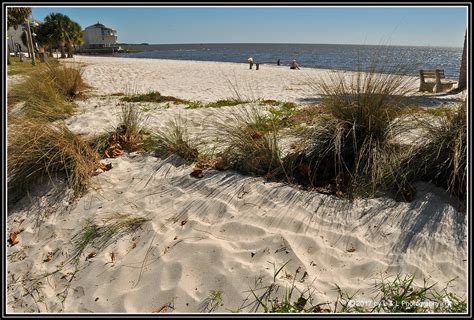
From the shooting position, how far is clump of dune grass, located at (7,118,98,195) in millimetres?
3590

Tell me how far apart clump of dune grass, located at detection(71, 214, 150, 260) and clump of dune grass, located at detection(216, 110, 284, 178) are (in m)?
1.15

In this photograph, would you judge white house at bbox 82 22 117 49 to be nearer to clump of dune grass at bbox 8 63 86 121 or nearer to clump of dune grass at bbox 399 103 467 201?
clump of dune grass at bbox 8 63 86 121

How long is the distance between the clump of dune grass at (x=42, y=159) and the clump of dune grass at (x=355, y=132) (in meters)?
2.32

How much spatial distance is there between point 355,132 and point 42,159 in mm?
3404

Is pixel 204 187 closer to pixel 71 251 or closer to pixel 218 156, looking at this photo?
pixel 218 156

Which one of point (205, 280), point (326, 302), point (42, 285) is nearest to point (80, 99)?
point (42, 285)

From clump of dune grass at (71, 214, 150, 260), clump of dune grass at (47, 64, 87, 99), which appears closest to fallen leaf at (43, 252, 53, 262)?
clump of dune grass at (71, 214, 150, 260)

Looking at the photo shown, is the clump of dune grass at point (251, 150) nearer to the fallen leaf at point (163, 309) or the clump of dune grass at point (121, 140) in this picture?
the clump of dune grass at point (121, 140)

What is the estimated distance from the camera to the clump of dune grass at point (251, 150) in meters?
3.55

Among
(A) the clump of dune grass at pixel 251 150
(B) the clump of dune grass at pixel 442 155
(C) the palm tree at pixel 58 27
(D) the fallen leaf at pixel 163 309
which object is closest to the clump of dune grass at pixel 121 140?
(A) the clump of dune grass at pixel 251 150

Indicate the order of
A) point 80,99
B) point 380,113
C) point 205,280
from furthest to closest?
point 80,99
point 380,113
point 205,280

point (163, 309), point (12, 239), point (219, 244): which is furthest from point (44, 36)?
point (163, 309)

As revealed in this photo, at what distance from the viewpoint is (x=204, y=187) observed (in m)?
3.40

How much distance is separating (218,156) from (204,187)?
57cm
